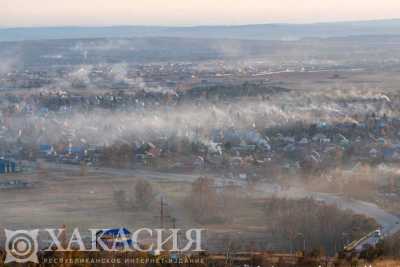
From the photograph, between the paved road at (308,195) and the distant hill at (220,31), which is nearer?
the paved road at (308,195)

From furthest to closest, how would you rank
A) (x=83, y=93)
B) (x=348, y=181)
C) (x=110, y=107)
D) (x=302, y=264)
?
(x=83, y=93) < (x=110, y=107) < (x=348, y=181) < (x=302, y=264)

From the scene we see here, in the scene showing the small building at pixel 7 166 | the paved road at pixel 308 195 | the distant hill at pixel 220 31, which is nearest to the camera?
the paved road at pixel 308 195

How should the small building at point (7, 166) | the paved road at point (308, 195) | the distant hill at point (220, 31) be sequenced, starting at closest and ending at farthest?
the paved road at point (308, 195) → the small building at point (7, 166) → the distant hill at point (220, 31)

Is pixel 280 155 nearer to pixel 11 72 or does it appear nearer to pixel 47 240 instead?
pixel 47 240

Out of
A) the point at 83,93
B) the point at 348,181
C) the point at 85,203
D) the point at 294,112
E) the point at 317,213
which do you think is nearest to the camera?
the point at 317,213

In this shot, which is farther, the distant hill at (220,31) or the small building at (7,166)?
the distant hill at (220,31)

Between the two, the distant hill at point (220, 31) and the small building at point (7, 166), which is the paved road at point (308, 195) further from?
the distant hill at point (220, 31)

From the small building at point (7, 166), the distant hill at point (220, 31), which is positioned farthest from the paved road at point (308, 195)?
the distant hill at point (220, 31)

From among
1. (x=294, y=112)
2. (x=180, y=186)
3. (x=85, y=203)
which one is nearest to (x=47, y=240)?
(x=85, y=203)

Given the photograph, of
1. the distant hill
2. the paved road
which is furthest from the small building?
the distant hill

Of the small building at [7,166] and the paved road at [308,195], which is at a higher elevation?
the paved road at [308,195]
